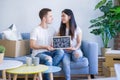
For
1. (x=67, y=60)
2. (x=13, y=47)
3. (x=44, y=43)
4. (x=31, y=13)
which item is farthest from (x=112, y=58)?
(x=31, y=13)

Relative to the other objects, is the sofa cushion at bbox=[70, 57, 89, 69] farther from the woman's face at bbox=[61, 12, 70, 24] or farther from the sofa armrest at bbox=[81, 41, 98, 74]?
the woman's face at bbox=[61, 12, 70, 24]

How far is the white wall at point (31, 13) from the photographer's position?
410cm

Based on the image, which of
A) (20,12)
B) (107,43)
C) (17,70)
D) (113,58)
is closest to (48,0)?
(20,12)

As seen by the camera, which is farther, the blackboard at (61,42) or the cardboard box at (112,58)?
the blackboard at (61,42)

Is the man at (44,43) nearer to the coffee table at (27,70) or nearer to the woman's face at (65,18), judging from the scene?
the woman's face at (65,18)

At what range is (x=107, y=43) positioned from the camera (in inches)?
152

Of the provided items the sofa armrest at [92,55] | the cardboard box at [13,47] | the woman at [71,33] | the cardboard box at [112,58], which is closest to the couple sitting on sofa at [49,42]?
the woman at [71,33]

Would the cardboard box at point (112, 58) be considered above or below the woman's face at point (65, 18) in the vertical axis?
below

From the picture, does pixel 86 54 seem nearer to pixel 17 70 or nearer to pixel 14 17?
pixel 17 70

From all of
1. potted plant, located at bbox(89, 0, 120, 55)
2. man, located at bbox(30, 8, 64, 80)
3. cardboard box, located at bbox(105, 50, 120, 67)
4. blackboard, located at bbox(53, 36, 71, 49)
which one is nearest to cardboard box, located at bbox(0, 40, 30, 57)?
man, located at bbox(30, 8, 64, 80)

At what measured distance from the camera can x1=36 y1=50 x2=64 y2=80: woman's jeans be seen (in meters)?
2.96

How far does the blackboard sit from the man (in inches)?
3.3

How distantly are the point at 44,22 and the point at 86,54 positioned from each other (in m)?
0.78

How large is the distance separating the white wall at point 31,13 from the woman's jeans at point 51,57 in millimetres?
1055
